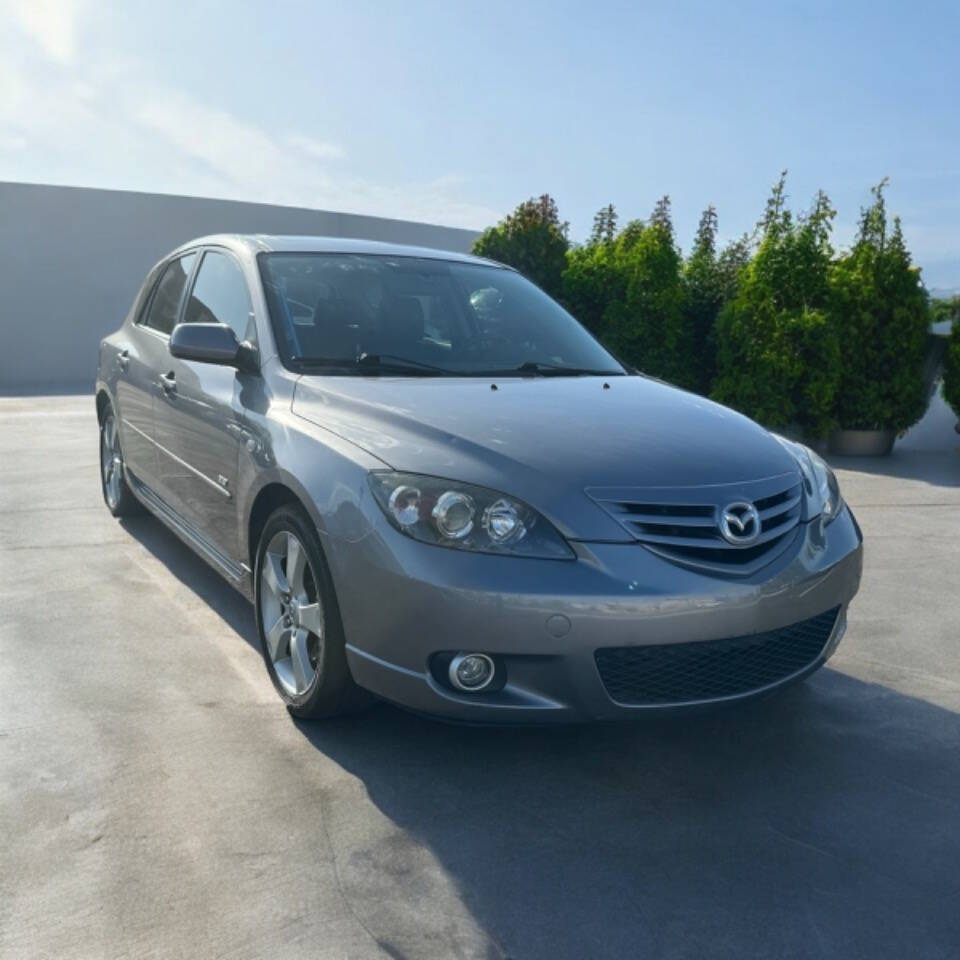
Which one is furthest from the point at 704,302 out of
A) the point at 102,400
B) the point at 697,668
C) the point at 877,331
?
the point at 697,668

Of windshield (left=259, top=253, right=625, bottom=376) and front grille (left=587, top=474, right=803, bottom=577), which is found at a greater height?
windshield (left=259, top=253, right=625, bottom=376)

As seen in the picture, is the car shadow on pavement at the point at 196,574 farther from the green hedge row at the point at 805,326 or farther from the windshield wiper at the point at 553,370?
the green hedge row at the point at 805,326

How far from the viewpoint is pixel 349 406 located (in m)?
3.48

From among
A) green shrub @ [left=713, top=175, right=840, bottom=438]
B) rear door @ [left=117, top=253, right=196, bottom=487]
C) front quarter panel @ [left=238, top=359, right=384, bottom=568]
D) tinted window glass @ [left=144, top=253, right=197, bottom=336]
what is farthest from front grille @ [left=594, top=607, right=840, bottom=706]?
green shrub @ [left=713, top=175, right=840, bottom=438]

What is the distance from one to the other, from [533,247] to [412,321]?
25.9 feet

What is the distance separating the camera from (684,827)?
2.94 meters

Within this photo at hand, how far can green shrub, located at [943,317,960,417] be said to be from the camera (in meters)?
10.2

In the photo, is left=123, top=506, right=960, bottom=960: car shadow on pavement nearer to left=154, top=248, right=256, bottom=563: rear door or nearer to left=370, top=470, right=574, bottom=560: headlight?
left=370, top=470, right=574, bottom=560: headlight

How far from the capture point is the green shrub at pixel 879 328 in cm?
1000

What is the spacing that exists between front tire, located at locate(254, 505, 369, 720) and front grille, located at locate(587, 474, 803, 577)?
897 millimetres

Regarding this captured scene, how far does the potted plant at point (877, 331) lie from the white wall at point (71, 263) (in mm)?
12498

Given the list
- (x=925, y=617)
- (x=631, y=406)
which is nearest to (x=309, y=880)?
(x=631, y=406)

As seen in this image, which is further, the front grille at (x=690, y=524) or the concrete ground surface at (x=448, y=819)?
the front grille at (x=690, y=524)

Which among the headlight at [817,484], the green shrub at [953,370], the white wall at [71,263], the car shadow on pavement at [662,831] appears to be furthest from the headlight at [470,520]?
the white wall at [71,263]
